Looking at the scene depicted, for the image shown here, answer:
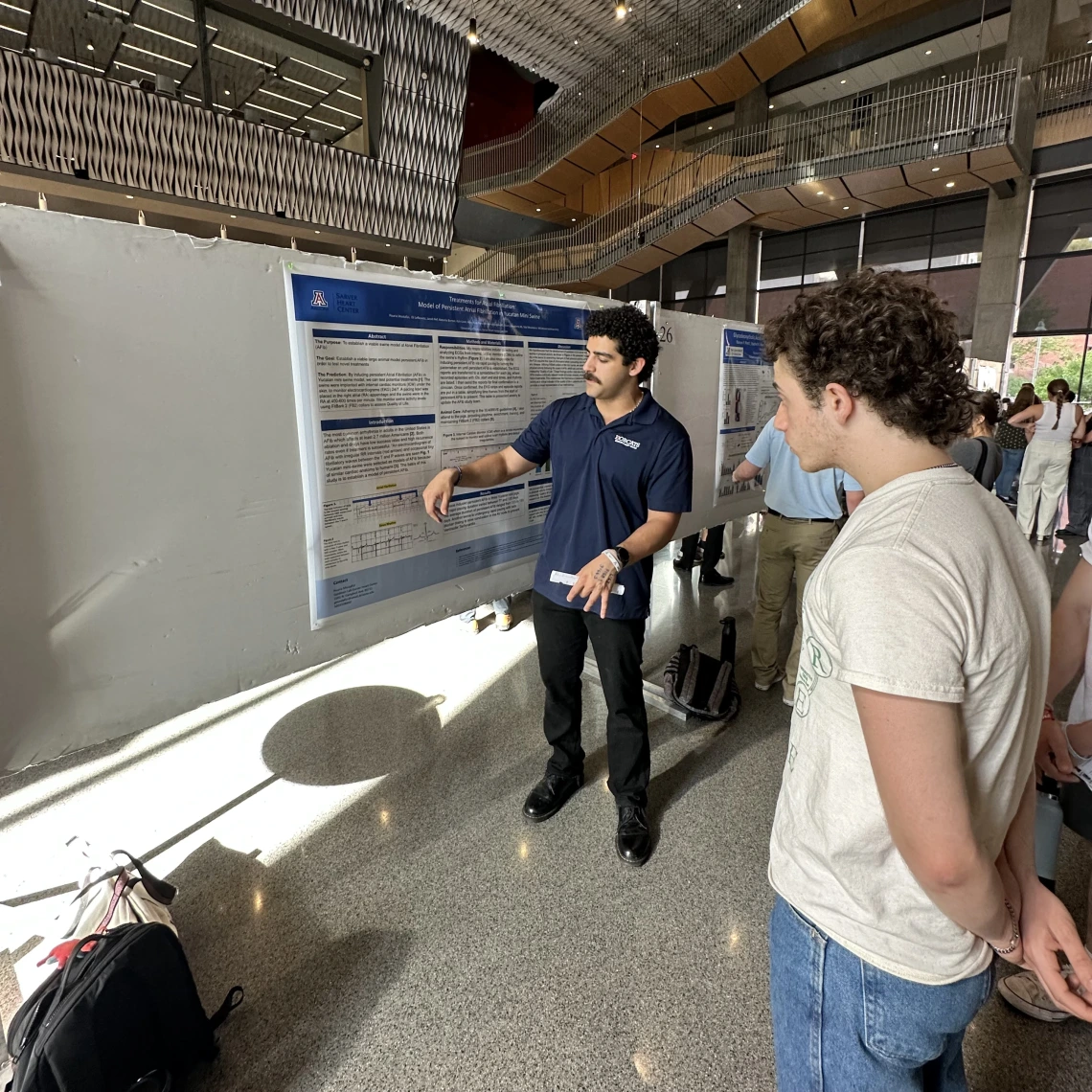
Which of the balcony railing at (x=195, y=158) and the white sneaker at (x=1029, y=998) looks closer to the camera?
the white sneaker at (x=1029, y=998)

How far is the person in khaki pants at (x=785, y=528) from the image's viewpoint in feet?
10.1

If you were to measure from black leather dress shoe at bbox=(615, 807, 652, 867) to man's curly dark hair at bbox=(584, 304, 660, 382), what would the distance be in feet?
5.22

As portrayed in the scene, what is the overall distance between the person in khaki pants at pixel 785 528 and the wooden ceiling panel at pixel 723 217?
11.2 m

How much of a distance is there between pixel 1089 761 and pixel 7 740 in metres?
2.47

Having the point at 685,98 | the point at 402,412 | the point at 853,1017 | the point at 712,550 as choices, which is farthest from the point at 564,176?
the point at 853,1017

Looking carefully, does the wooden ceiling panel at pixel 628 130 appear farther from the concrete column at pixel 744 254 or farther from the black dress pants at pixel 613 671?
the black dress pants at pixel 613 671

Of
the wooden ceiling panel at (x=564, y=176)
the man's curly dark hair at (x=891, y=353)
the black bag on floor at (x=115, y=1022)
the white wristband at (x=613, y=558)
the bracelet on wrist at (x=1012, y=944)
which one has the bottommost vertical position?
the black bag on floor at (x=115, y=1022)

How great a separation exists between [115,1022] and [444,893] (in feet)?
3.00

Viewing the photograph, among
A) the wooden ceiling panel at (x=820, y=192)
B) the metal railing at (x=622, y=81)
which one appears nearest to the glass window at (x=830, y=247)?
the wooden ceiling panel at (x=820, y=192)

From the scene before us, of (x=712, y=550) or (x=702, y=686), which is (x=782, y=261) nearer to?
→ (x=712, y=550)

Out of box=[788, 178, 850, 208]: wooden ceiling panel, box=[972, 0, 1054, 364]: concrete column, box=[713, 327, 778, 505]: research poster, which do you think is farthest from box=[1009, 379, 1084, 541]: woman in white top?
box=[788, 178, 850, 208]: wooden ceiling panel

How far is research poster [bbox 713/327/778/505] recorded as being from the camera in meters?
3.76

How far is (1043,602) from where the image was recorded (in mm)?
755

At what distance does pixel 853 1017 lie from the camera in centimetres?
79
